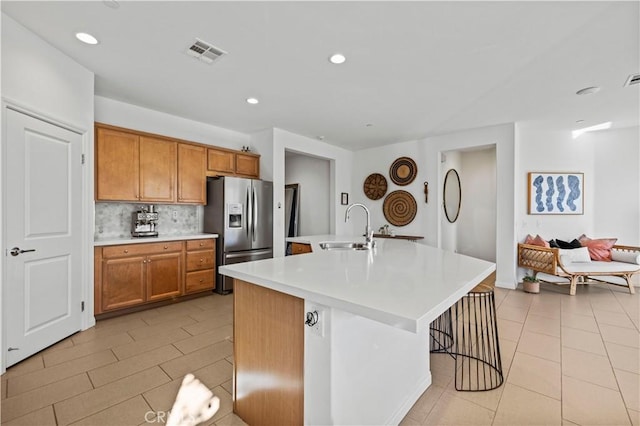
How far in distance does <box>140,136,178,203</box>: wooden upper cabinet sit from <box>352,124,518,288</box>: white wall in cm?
379

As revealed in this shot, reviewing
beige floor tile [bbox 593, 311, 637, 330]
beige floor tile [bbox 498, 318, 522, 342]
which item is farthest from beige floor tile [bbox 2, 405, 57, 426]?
beige floor tile [bbox 593, 311, 637, 330]

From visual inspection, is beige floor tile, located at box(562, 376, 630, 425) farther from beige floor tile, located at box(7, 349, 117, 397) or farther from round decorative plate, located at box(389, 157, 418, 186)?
round decorative plate, located at box(389, 157, 418, 186)

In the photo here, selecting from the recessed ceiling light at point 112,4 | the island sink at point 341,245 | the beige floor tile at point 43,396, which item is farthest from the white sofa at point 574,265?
the recessed ceiling light at point 112,4

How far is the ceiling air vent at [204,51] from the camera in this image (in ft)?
7.99

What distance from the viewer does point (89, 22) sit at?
2.15 metres

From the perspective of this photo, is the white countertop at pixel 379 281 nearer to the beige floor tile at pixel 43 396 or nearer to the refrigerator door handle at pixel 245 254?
the beige floor tile at pixel 43 396

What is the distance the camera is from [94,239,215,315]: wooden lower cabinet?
3.09 m

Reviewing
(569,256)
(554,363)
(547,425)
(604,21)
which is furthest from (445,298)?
(569,256)

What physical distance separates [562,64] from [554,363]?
2.67 m

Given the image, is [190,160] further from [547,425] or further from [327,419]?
[547,425]

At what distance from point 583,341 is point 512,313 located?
0.76 meters

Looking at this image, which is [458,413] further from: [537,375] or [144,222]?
[144,222]

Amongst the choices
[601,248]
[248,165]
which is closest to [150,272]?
[248,165]

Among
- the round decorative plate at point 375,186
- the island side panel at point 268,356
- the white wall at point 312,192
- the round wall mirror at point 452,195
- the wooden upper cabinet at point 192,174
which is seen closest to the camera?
the island side panel at point 268,356
